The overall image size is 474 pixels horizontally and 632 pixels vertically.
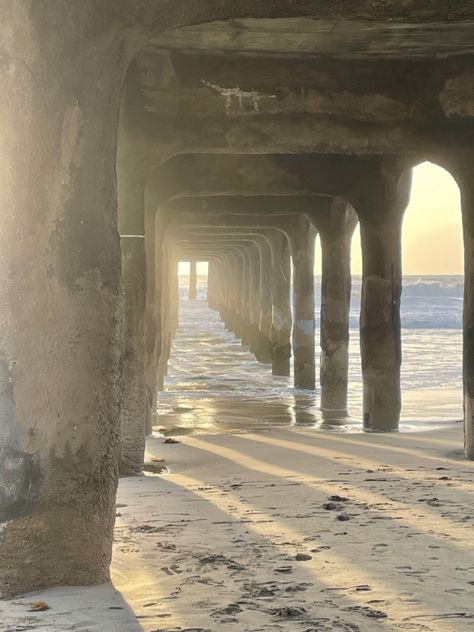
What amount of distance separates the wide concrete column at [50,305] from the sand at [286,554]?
0.82 feet

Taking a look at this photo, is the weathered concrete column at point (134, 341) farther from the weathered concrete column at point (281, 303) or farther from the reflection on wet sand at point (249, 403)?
the weathered concrete column at point (281, 303)

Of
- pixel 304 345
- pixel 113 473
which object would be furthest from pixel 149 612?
pixel 304 345

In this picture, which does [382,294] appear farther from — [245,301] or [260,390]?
[245,301]

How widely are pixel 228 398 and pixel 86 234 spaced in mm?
12642

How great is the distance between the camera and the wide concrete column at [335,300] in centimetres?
1515

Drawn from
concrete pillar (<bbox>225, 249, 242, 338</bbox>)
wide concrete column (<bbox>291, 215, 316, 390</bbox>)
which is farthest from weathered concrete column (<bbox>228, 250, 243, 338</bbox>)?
wide concrete column (<bbox>291, 215, 316, 390</bbox>)

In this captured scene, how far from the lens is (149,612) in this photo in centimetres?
378

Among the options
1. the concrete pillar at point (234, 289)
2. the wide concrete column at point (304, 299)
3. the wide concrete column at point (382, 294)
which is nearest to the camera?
the wide concrete column at point (382, 294)

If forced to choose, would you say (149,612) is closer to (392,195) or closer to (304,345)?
(392,195)

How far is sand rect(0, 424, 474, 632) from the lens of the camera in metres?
3.68

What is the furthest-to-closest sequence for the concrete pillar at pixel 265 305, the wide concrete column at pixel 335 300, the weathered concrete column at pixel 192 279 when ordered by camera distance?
1. the weathered concrete column at pixel 192 279
2. the concrete pillar at pixel 265 305
3. the wide concrete column at pixel 335 300

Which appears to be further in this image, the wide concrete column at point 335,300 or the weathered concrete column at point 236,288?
the weathered concrete column at point 236,288

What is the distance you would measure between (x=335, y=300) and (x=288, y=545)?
34.4 ft

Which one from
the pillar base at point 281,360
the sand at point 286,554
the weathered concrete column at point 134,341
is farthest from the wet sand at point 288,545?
the pillar base at point 281,360
